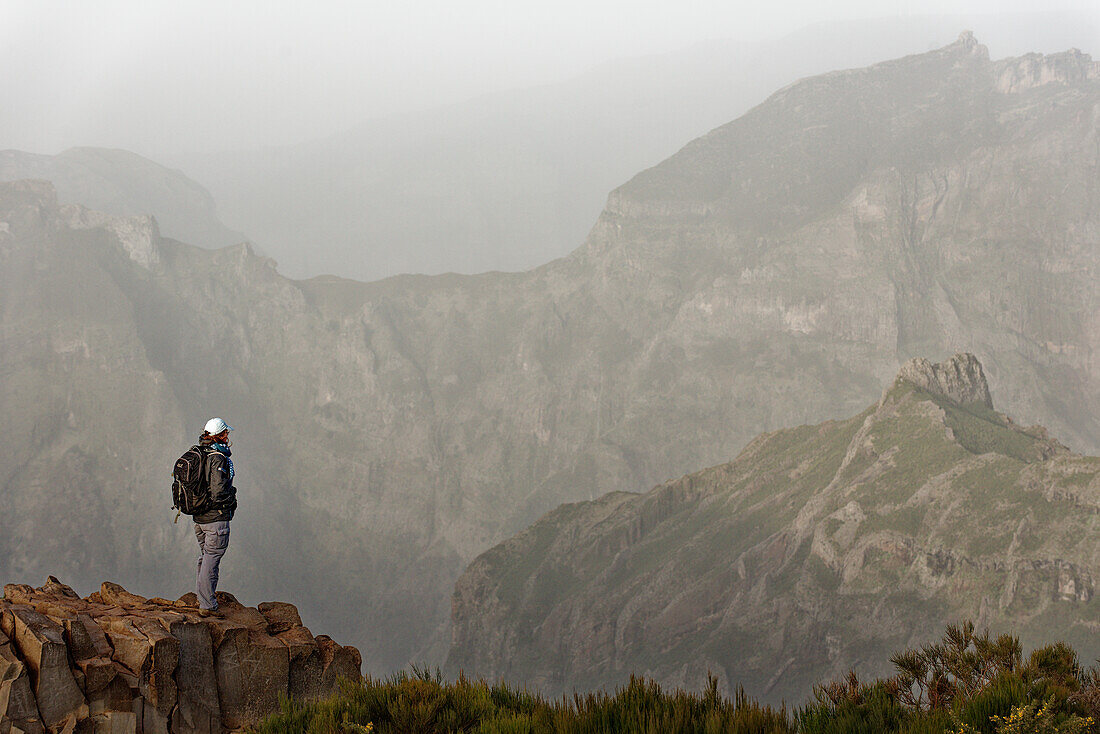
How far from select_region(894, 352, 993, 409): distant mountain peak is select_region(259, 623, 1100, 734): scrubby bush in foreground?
361 ft

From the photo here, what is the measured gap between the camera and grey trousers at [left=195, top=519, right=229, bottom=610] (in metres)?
18.2

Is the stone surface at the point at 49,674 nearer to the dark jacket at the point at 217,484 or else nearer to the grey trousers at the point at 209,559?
the grey trousers at the point at 209,559

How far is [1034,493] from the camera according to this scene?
83938mm

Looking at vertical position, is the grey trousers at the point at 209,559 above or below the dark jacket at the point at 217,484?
below

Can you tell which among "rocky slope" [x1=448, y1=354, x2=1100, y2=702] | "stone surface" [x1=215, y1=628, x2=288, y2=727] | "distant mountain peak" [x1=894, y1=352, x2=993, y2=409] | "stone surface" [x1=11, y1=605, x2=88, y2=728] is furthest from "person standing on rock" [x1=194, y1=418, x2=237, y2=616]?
"distant mountain peak" [x1=894, y1=352, x2=993, y2=409]

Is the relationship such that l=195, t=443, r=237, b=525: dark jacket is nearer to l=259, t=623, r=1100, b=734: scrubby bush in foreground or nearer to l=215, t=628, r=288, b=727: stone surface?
l=215, t=628, r=288, b=727: stone surface

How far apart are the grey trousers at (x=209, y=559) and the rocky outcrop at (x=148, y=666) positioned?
41 centimetres

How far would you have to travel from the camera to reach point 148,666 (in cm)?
1512

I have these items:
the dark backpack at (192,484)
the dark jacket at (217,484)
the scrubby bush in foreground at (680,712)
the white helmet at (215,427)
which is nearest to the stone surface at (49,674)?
the dark backpack at (192,484)

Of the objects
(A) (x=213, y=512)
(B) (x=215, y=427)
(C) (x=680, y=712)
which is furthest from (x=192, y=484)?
(C) (x=680, y=712)

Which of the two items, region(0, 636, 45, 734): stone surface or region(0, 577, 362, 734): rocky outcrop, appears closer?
region(0, 636, 45, 734): stone surface

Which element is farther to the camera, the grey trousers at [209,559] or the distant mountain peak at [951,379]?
the distant mountain peak at [951,379]

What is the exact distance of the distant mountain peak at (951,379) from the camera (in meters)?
114

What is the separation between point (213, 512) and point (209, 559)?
1.10m
